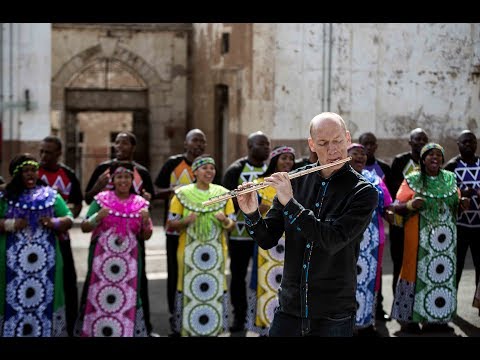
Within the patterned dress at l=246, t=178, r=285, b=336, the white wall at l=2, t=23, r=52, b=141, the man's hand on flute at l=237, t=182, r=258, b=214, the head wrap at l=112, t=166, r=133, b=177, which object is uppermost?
the white wall at l=2, t=23, r=52, b=141

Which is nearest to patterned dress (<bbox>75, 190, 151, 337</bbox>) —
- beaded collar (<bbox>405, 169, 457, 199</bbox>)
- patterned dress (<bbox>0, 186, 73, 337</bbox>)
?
patterned dress (<bbox>0, 186, 73, 337</bbox>)

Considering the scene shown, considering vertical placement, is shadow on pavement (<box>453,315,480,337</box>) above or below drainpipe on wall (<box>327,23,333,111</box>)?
below

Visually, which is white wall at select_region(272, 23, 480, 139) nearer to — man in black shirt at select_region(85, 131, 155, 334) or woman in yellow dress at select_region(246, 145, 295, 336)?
man in black shirt at select_region(85, 131, 155, 334)

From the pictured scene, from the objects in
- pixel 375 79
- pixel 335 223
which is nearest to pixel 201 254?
pixel 335 223

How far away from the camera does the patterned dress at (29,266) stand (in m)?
7.54

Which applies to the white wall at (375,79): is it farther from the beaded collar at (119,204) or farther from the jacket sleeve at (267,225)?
the jacket sleeve at (267,225)

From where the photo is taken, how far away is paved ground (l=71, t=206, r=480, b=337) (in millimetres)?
8766

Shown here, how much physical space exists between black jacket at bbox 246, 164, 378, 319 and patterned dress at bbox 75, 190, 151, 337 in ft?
10.7

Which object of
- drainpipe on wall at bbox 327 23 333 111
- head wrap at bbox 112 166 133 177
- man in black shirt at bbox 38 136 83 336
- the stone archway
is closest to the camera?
head wrap at bbox 112 166 133 177

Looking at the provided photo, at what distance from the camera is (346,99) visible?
1498 centimetres

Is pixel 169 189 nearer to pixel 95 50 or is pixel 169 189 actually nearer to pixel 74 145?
pixel 95 50

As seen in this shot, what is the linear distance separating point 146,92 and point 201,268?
12.9 meters

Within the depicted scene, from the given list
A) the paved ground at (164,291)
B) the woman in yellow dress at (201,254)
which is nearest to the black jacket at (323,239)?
the woman in yellow dress at (201,254)

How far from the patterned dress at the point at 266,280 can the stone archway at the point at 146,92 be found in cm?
1210
